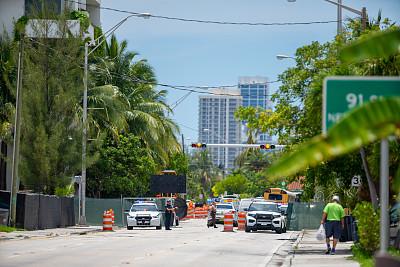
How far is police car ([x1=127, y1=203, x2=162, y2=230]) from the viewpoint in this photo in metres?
37.2

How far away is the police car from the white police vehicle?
17.7ft

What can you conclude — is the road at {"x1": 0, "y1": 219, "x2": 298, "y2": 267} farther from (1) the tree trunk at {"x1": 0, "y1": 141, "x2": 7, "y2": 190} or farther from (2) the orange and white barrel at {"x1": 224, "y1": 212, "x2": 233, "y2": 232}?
(1) the tree trunk at {"x1": 0, "y1": 141, "x2": 7, "y2": 190}

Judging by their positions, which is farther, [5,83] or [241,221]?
[241,221]

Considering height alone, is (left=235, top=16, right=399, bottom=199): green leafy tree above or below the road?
above

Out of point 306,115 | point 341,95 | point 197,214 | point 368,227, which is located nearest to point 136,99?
point 197,214

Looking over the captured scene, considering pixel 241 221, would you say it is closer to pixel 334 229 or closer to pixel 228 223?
pixel 228 223

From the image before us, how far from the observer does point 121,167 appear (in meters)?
46.3

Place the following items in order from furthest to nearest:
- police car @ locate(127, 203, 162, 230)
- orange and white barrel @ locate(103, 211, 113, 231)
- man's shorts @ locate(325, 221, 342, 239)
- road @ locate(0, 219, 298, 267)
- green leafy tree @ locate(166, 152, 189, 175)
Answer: green leafy tree @ locate(166, 152, 189, 175)
police car @ locate(127, 203, 162, 230)
orange and white barrel @ locate(103, 211, 113, 231)
man's shorts @ locate(325, 221, 342, 239)
road @ locate(0, 219, 298, 267)

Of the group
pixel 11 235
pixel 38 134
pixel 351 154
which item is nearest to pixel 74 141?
pixel 38 134

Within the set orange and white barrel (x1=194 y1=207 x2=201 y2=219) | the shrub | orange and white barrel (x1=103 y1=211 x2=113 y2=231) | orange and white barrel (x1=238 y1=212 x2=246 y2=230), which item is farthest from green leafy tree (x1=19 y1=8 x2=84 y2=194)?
orange and white barrel (x1=194 y1=207 x2=201 y2=219)

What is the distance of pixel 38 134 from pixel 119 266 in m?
20.8

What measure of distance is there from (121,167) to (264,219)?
1392 cm

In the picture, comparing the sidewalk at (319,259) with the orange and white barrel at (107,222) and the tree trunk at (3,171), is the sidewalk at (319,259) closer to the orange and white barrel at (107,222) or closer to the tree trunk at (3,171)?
the orange and white barrel at (107,222)

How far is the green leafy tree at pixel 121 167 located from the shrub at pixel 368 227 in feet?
102
